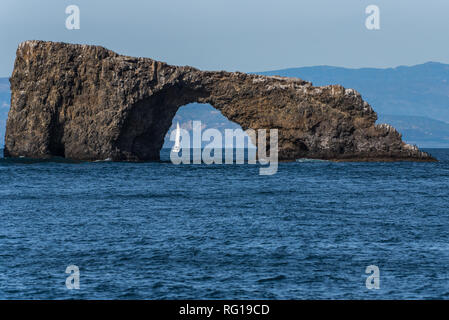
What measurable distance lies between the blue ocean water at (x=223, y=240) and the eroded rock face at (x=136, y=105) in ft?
107

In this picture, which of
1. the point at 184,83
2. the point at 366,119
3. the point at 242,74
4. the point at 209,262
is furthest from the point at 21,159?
the point at 209,262

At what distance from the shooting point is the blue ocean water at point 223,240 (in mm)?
22984

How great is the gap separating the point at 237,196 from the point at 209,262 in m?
24.5

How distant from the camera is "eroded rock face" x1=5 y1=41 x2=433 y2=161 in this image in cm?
9162

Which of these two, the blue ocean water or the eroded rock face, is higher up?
the eroded rock face

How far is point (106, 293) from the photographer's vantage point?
72.9 feet

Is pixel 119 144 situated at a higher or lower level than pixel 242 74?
lower

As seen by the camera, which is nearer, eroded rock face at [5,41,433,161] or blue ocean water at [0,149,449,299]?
blue ocean water at [0,149,449,299]

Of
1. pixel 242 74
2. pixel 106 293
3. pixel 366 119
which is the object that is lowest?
pixel 106 293

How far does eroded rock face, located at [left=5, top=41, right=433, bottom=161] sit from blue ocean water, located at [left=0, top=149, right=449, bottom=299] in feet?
107

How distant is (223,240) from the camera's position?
103ft

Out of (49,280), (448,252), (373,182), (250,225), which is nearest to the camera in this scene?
(49,280)

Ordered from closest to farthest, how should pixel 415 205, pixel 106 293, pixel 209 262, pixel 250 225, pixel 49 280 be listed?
pixel 106 293, pixel 49 280, pixel 209 262, pixel 250 225, pixel 415 205

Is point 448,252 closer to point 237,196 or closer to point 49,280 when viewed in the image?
point 49,280
